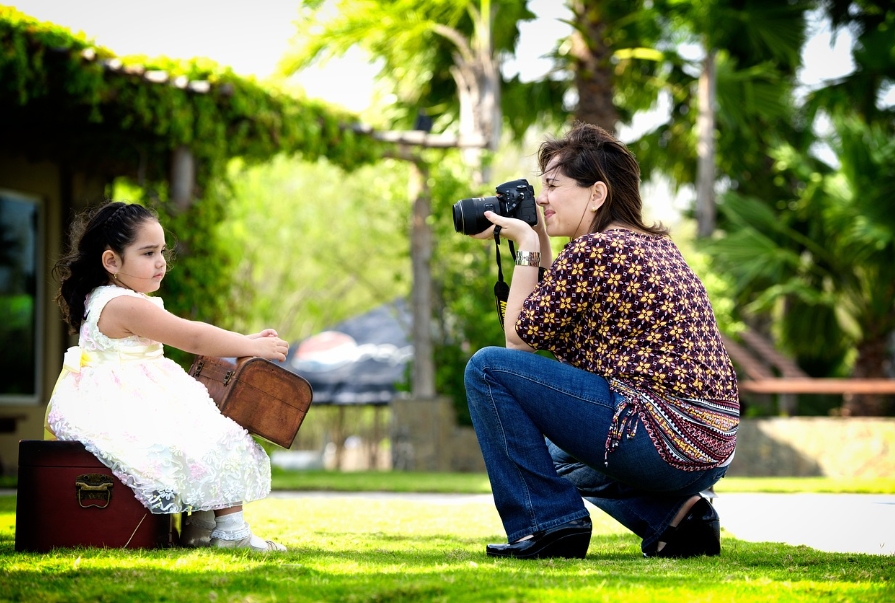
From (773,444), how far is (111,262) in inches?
327

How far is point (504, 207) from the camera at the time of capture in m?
3.51

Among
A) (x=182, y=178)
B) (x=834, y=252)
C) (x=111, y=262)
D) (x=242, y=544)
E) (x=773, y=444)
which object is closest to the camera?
(x=242, y=544)

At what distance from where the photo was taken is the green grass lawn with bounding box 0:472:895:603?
2266 mm

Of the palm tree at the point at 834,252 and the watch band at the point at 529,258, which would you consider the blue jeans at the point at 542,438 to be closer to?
the watch band at the point at 529,258

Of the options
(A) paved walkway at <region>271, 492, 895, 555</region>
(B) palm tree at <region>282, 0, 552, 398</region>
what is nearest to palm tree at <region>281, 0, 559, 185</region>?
(B) palm tree at <region>282, 0, 552, 398</region>

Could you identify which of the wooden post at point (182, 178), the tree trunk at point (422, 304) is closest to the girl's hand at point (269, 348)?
the wooden post at point (182, 178)

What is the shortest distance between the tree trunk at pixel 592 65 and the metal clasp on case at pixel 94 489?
10.2 m

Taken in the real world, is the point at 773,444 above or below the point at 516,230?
below

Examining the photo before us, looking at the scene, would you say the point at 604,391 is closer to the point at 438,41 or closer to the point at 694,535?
the point at 694,535

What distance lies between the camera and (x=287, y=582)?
8.02ft

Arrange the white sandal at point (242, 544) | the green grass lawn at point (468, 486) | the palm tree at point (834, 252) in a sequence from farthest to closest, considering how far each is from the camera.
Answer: the palm tree at point (834, 252) < the green grass lawn at point (468, 486) < the white sandal at point (242, 544)

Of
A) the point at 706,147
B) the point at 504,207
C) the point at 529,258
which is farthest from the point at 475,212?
the point at 706,147

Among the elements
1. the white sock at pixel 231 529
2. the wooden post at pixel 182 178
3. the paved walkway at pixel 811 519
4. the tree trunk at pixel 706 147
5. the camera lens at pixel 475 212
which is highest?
the tree trunk at pixel 706 147

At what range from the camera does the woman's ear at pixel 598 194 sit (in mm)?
3271
